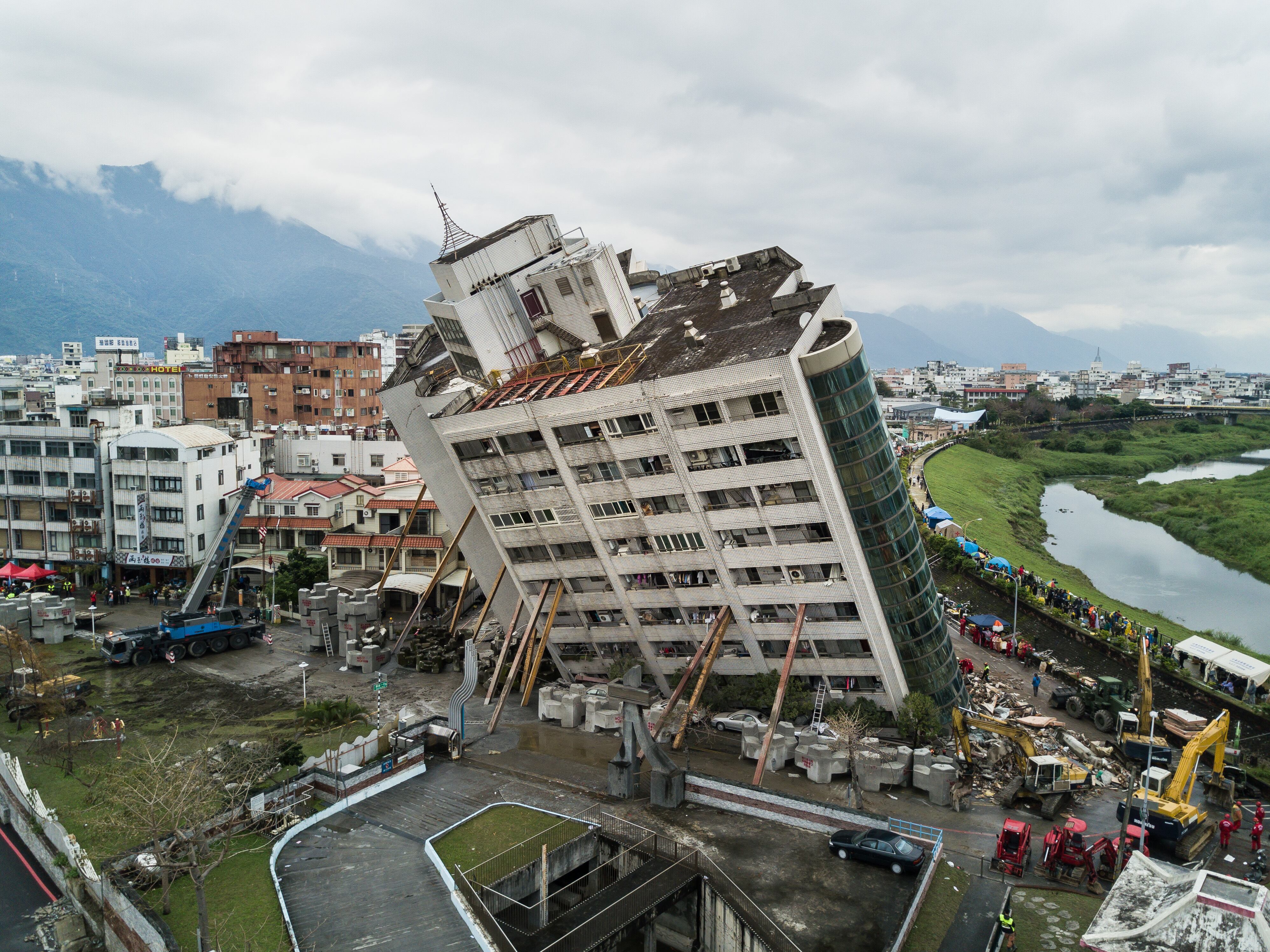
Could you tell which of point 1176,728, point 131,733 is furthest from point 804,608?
point 131,733

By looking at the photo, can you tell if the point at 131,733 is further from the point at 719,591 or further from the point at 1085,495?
the point at 1085,495

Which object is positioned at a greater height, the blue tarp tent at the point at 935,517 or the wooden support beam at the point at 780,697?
the blue tarp tent at the point at 935,517

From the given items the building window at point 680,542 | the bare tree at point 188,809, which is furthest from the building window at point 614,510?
the bare tree at point 188,809

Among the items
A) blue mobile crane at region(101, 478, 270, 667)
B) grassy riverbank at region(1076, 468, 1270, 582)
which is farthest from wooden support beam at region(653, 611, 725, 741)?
grassy riverbank at region(1076, 468, 1270, 582)

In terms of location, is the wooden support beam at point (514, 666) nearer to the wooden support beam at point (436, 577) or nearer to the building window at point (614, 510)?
the building window at point (614, 510)

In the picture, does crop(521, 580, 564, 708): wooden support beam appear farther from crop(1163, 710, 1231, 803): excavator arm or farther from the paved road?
crop(1163, 710, 1231, 803): excavator arm
